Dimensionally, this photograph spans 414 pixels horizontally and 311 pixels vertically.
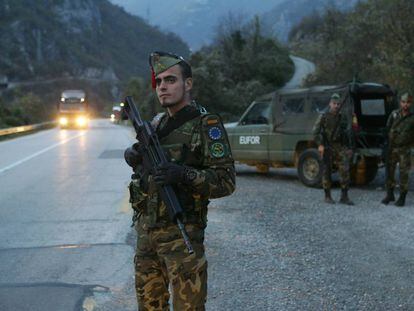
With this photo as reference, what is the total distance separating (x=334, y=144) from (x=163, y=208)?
680 cm

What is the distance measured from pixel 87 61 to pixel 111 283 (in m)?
130

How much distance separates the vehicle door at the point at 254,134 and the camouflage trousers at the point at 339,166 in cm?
250

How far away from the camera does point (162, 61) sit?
2.94m

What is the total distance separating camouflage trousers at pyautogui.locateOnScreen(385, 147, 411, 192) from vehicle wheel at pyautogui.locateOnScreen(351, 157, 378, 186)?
1474 millimetres

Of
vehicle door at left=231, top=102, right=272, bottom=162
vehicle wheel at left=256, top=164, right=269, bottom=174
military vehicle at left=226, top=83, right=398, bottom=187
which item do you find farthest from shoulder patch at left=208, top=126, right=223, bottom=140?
vehicle wheel at left=256, top=164, right=269, bottom=174

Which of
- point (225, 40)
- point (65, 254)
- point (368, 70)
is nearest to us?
point (65, 254)

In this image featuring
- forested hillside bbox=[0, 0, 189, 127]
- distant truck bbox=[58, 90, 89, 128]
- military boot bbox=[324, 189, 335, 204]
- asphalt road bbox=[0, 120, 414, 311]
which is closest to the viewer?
asphalt road bbox=[0, 120, 414, 311]

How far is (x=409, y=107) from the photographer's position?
877cm

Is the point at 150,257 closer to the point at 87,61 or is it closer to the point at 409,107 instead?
the point at 409,107

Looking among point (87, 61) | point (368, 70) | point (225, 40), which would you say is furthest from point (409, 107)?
point (87, 61)

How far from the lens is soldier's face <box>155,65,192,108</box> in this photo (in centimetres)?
290

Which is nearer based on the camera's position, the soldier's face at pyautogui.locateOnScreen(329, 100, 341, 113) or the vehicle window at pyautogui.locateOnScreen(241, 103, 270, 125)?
the soldier's face at pyautogui.locateOnScreen(329, 100, 341, 113)

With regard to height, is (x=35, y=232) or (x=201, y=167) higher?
(x=201, y=167)

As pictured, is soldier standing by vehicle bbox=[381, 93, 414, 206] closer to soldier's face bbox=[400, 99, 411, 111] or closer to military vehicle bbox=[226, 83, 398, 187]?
soldier's face bbox=[400, 99, 411, 111]
